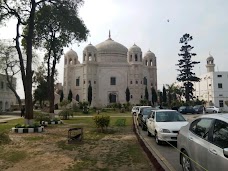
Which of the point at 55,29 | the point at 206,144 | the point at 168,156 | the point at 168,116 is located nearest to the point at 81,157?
the point at 168,156

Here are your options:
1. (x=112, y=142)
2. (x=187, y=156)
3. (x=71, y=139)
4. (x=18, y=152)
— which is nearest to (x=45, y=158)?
(x=18, y=152)

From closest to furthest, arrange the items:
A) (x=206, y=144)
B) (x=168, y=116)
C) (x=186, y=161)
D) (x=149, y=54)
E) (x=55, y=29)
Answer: (x=206, y=144)
(x=186, y=161)
(x=168, y=116)
(x=55, y=29)
(x=149, y=54)

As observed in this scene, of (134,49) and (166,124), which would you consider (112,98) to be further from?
(166,124)

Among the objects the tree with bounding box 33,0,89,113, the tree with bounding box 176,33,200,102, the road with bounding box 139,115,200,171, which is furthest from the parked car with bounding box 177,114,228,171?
the tree with bounding box 176,33,200,102

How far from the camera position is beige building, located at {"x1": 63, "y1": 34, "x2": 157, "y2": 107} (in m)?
64.5

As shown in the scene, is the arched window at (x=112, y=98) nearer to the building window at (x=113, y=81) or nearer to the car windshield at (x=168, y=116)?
the building window at (x=113, y=81)

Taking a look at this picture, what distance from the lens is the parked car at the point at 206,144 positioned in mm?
4438

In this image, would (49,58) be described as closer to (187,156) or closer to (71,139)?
(71,139)

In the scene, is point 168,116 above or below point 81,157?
above

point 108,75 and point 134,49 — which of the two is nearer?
point 108,75

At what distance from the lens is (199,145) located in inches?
205

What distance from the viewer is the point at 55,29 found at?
23859mm

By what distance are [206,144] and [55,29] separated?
20924mm

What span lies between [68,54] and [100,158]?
6471 cm
